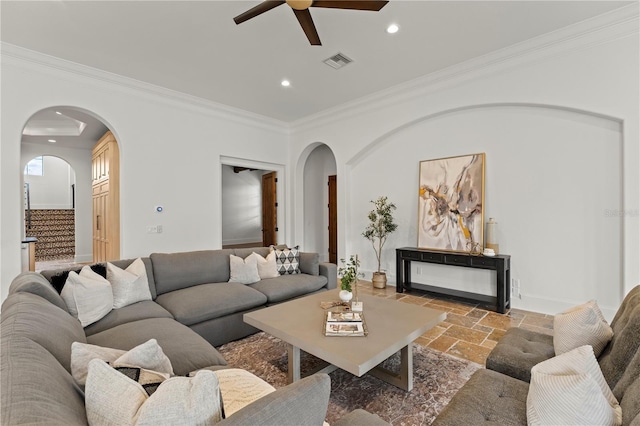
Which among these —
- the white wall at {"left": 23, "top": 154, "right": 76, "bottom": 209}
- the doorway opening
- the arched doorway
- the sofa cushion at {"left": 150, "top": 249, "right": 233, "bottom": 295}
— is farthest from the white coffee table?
the white wall at {"left": 23, "top": 154, "right": 76, "bottom": 209}

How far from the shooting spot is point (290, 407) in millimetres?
748

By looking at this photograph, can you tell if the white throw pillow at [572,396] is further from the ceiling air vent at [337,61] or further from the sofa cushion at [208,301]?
the ceiling air vent at [337,61]

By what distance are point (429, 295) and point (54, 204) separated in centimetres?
1231

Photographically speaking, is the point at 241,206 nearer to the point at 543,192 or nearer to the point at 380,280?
the point at 380,280

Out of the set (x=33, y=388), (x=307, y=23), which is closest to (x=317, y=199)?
(x=307, y=23)

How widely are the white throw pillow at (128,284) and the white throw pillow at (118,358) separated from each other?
Answer: 5.46 ft

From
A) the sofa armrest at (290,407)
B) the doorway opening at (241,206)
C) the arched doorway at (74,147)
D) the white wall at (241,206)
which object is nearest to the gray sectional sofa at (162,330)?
the sofa armrest at (290,407)

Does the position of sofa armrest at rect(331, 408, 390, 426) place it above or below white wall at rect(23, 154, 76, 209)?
below

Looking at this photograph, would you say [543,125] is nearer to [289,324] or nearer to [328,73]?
[328,73]

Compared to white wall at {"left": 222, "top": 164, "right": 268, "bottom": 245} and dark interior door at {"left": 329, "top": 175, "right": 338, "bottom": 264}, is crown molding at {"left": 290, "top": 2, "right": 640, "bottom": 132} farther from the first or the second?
white wall at {"left": 222, "top": 164, "right": 268, "bottom": 245}

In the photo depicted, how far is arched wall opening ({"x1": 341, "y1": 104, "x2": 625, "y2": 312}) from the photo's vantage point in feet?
11.0

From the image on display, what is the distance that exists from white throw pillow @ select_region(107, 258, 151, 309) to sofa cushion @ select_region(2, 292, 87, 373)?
2.50 feet

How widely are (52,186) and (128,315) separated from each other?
10907mm

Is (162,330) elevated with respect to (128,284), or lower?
lower
